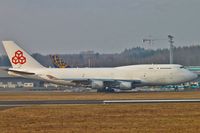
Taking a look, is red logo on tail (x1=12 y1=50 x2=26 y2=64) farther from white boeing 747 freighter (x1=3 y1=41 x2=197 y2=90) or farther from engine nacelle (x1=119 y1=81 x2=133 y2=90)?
engine nacelle (x1=119 y1=81 x2=133 y2=90)

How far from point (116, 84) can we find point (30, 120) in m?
44.8

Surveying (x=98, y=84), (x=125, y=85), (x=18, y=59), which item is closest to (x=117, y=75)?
(x=125, y=85)

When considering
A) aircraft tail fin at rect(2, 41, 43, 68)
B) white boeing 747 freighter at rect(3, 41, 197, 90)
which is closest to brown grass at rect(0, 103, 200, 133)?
white boeing 747 freighter at rect(3, 41, 197, 90)

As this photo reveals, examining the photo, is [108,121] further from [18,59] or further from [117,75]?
[18,59]

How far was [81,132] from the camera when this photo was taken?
20.5m

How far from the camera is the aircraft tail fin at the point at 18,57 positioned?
75.3m

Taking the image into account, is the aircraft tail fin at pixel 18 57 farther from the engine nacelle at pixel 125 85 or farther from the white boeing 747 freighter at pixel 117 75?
the engine nacelle at pixel 125 85

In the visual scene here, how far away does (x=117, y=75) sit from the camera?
235ft

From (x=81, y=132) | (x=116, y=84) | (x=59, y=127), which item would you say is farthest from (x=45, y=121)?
(x=116, y=84)

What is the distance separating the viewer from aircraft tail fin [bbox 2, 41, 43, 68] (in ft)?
247

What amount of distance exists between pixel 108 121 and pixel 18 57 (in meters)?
52.5

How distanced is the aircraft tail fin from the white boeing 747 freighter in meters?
0.54

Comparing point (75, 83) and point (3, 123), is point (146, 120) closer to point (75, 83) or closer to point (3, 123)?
point (3, 123)

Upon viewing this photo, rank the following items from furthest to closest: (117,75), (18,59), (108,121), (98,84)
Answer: (18,59) → (117,75) → (98,84) → (108,121)
